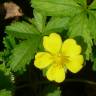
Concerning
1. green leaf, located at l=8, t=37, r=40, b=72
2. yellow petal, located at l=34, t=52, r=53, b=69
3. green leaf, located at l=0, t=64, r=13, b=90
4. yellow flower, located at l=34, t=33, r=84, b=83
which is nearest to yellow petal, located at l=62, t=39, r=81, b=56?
yellow flower, located at l=34, t=33, r=84, b=83

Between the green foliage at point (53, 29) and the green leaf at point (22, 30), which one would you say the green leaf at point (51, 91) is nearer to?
the green foliage at point (53, 29)

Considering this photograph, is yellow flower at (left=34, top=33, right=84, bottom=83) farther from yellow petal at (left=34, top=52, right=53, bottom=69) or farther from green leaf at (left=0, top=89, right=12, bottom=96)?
green leaf at (left=0, top=89, right=12, bottom=96)

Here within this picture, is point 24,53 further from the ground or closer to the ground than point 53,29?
closer to the ground

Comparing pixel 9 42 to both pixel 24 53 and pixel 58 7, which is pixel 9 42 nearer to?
pixel 24 53

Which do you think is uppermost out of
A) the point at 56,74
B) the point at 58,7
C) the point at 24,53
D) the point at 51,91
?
the point at 58,7

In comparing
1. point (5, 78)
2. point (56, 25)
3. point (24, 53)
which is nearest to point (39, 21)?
point (56, 25)

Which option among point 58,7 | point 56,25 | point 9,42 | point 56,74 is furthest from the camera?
point 9,42

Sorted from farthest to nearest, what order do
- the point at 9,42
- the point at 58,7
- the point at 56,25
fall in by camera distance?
the point at 9,42 < the point at 56,25 < the point at 58,7
